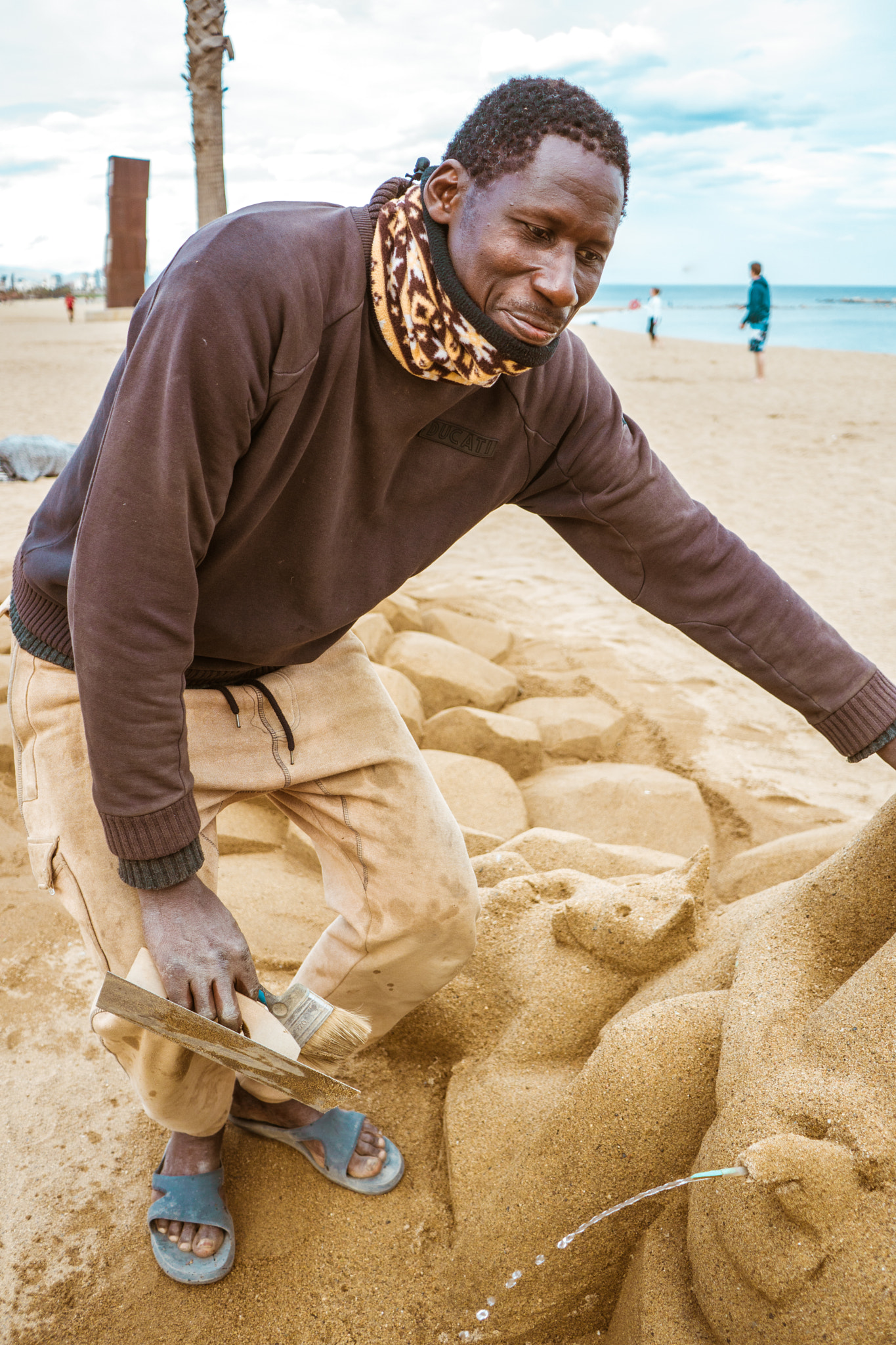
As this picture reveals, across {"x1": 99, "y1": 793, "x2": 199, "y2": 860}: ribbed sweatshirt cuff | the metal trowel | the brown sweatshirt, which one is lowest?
the metal trowel

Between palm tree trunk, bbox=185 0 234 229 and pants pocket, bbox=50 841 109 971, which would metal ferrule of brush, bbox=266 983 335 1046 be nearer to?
pants pocket, bbox=50 841 109 971

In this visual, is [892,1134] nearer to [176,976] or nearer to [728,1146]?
[728,1146]

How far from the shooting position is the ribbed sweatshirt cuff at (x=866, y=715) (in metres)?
1.79

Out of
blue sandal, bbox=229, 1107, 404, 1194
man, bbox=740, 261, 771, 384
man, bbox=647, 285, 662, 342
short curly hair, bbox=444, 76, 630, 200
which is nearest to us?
short curly hair, bbox=444, 76, 630, 200

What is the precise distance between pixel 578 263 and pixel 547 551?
15.8 feet

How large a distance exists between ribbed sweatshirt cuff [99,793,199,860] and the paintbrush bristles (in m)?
0.40

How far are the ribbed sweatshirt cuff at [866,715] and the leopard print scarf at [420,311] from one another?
2.70 feet

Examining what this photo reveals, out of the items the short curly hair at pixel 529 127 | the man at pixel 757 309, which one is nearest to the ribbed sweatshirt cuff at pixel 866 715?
the short curly hair at pixel 529 127

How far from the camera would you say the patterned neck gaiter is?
1.50m

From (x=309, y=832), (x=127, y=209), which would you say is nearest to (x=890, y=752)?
(x=309, y=832)

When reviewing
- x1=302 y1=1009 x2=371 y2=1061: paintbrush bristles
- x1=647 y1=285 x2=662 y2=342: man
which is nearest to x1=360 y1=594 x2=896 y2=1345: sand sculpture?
x1=302 y1=1009 x2=371 y2=1061: paintbrush bristles

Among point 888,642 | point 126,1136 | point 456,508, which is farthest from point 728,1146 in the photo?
point 888,642

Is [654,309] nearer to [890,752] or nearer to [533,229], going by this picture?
[890,752]

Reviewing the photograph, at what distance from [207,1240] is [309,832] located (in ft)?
2.39
